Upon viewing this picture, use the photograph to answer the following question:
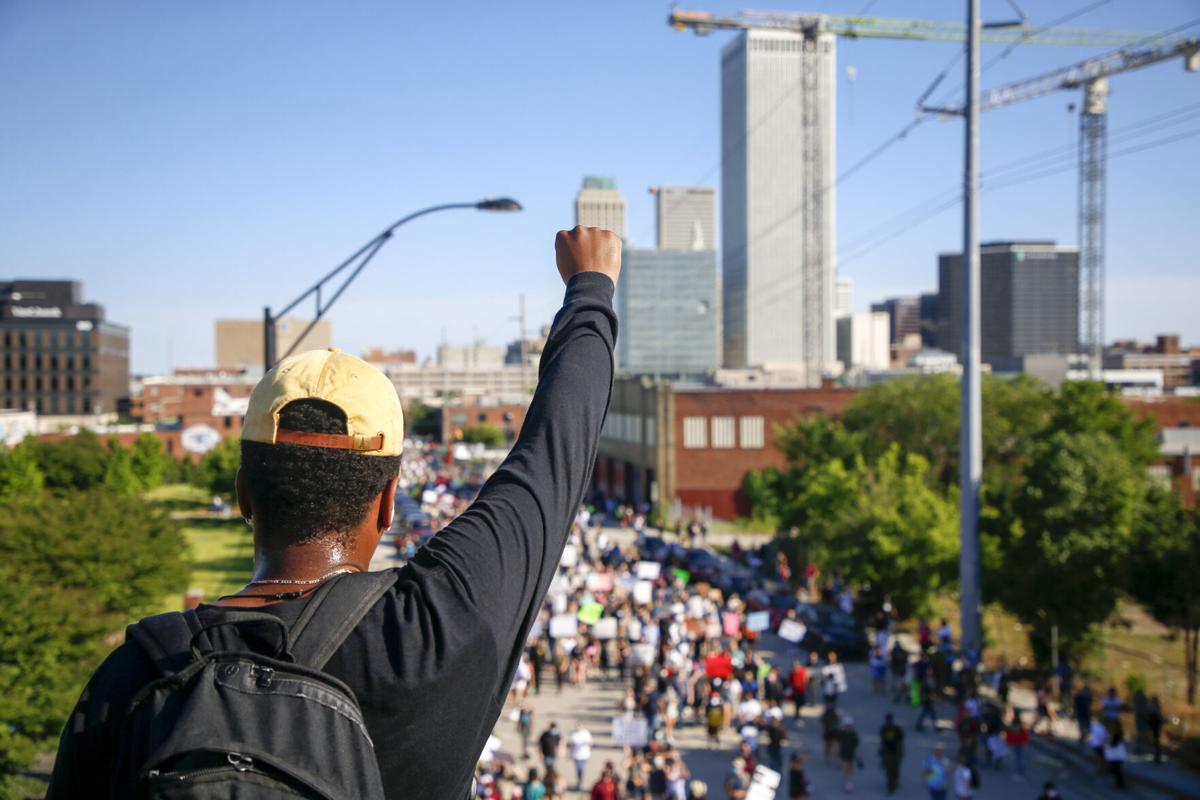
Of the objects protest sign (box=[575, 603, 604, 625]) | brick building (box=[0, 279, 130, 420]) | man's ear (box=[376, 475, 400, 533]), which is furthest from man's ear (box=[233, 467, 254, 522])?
brick building (box=[0, 279, 130, 420])

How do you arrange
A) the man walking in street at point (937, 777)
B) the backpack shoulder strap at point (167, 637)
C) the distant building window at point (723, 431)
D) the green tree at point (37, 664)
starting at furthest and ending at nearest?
the distant building window at point (723, 431) → the man walking in street at point (937, 777) → the green tree at point (37, 664) → the backpack shoulder strap at point (167, 637)

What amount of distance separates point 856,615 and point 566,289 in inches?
1242

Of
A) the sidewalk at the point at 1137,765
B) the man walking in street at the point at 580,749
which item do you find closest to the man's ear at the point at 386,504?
the man walking in street at the point at 580,749

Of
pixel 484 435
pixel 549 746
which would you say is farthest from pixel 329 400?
pixel 484 435

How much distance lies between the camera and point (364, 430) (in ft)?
6.33

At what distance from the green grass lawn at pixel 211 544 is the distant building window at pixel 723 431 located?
86.9 feet

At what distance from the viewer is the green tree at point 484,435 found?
105 m

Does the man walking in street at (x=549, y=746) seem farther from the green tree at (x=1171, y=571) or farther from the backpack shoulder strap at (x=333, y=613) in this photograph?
the backpack shoulder strap at (x=333, y=613)

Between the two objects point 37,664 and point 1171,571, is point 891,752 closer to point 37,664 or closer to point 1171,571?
point 1171,571

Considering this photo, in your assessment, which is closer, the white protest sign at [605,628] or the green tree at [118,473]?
the white protest sign at [605,628]

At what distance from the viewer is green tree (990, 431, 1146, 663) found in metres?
23.7

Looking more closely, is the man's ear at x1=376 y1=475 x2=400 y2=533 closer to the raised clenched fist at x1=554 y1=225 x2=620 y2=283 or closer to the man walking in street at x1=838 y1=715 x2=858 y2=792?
the raised clenched fist at x1=554 y1=225 x2=620 y2=283

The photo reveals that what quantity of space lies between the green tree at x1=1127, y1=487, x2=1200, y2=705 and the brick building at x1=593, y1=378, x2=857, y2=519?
37517 millimetres

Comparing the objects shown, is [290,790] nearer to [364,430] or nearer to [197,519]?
[364,430]
